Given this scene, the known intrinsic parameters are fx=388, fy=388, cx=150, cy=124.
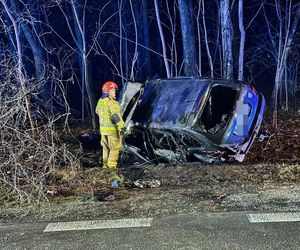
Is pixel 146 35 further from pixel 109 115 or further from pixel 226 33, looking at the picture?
pixel 109 115

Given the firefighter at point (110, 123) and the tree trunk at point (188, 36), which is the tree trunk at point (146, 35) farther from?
the firefighter at point (110, 123)

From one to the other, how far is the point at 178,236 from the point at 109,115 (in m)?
3.35

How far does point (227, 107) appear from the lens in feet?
22.4

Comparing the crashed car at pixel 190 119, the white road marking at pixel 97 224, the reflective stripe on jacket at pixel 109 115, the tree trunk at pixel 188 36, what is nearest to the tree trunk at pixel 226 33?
the tree trunk at pixel 188 36

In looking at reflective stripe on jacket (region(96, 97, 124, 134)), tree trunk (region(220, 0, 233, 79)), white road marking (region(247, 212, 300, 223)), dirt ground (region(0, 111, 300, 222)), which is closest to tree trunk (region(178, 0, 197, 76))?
tree trunk (region(220, 0, 233, 79))

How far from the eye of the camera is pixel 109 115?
22.2 feet

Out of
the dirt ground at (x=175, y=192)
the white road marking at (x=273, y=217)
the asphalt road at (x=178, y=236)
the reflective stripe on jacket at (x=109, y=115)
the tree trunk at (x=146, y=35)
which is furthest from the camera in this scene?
the tree trunk at (x=146, y=35)

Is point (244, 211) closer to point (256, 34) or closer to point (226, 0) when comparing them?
point (226, 0)

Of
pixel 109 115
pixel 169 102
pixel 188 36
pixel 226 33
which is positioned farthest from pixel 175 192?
pixel 188 36

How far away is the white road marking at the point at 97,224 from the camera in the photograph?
4.12 metres

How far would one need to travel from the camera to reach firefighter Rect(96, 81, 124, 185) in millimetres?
6648

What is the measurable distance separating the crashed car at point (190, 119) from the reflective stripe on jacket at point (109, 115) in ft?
0.62

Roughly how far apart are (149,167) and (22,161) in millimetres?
1924

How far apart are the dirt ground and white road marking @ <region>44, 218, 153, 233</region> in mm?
158
